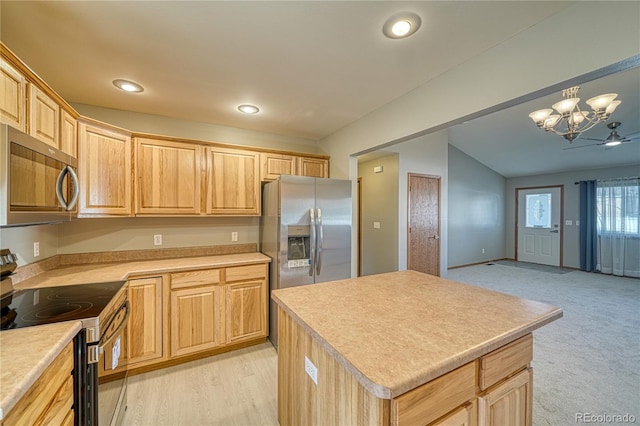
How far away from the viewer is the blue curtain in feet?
19.9

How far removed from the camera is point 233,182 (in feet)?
9.80

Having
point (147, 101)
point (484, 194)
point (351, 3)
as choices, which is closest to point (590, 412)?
point (351, 3)

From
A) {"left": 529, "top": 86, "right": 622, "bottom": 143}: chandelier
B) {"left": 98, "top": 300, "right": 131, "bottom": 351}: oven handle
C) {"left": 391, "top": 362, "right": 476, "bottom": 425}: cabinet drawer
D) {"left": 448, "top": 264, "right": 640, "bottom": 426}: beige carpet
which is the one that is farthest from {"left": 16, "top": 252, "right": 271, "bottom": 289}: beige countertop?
{"left": 529, "top": 86, "right": 622, "bottom": 143}: chandelier

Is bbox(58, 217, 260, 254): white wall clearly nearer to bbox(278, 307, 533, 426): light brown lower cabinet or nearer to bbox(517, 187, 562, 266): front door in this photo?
bbox(278, 307, 533, 426): light brown lower cabinet

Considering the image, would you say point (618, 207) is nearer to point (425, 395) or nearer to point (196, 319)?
point (425, 395)

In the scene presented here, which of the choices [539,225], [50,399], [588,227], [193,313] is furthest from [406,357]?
[539,225]

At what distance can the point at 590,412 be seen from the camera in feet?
6.13

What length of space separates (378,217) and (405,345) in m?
4.00

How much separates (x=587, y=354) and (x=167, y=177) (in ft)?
15.4

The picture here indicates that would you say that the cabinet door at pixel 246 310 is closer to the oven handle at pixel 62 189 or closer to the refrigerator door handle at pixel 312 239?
the refrigerator door handle at pixel 312 239

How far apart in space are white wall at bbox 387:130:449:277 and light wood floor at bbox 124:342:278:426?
2901 millimetres

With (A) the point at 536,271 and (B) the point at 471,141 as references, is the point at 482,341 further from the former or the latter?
(A) the point at 536,271

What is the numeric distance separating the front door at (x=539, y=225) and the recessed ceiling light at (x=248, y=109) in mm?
7925

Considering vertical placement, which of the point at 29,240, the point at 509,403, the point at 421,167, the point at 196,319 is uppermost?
the point at 421,167
